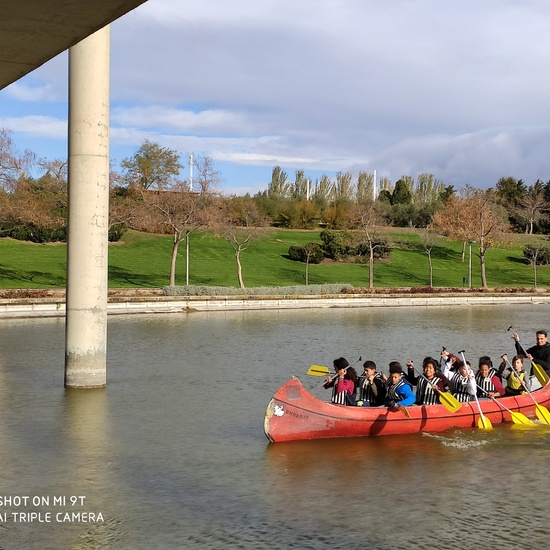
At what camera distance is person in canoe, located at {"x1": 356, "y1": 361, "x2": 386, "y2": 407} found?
1717cm

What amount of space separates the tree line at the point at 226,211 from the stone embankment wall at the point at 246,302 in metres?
4.74

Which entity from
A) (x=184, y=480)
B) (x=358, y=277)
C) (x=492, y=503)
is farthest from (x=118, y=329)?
(x=358, y=277)

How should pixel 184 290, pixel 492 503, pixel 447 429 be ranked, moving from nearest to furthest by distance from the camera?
pixel 492 503, pixel 447 429, pixel 184 290

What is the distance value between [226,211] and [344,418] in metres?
43.9

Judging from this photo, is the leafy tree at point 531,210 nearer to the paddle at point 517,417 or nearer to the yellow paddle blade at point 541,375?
the yellow paddle blade at point 541,375

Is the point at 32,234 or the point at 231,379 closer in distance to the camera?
the point at 231,379

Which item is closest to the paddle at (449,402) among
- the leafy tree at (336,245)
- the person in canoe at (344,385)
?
the person in canoe at (344,385)

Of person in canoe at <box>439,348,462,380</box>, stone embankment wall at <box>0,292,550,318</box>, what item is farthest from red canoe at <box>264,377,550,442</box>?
stone embankment wall at <box>0,292,550,318</box>

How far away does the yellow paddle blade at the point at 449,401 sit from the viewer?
1692cm

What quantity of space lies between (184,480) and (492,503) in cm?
476

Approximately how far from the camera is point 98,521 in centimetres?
1160

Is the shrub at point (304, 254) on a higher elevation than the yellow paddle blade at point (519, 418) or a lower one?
higher

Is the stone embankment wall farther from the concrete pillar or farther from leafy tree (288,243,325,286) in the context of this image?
the concrete pillar

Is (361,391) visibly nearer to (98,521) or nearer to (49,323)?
(98,521)
